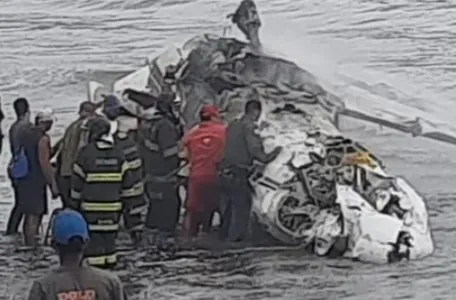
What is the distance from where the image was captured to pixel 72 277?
798 cm

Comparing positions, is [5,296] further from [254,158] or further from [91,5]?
[91,5]

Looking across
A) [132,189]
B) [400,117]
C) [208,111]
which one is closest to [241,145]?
[208,111]

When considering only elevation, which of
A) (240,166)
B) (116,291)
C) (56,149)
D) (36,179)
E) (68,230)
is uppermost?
(56,149)

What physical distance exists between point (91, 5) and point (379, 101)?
8.26 meters

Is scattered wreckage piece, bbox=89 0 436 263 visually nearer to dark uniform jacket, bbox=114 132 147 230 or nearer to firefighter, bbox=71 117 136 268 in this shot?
dark uniform jacket, bbox=114 132 147 230

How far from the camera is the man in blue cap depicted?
7.95 m

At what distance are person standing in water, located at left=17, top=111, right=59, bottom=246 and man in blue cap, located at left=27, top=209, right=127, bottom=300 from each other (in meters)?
5.35

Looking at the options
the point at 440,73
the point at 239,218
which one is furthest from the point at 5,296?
the point at 440,73

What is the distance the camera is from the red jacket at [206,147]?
13859 mm

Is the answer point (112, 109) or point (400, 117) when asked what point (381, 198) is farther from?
point (400, 117)

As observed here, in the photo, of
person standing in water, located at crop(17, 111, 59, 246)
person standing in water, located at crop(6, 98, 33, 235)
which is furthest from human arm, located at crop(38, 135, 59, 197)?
person standing in water, located at crop(6, 98, 33, 235)

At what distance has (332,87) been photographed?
1997 cm

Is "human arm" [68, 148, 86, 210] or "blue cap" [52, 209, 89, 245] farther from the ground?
"human arm" [68, 148, 86, 210]

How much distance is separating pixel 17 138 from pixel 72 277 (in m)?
5.76
